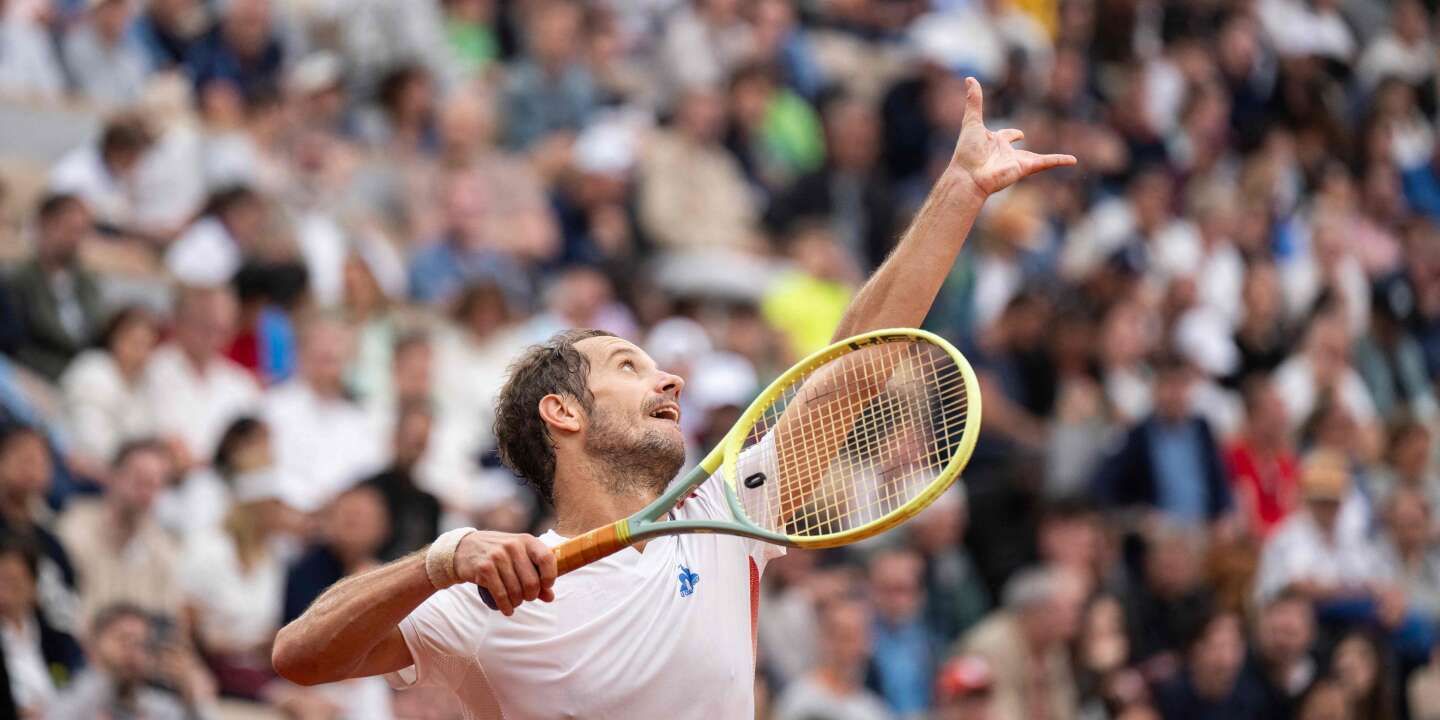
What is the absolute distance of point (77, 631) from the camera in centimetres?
883

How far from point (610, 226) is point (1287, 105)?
7.75 metres

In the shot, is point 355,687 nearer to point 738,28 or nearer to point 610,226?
point 610,226

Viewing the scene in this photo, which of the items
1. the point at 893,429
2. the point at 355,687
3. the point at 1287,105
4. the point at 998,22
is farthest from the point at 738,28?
the point at 893,429

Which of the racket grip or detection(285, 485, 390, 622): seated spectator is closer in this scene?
the racket grip

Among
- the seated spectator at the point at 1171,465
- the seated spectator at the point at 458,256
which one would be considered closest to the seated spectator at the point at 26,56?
the seated spectator at the point at 458,256

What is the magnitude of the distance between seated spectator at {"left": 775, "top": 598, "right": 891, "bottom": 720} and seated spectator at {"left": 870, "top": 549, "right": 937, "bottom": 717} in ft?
1.75

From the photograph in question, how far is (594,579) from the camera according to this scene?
4805 millimetres

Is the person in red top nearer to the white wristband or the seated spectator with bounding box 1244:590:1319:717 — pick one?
the seated spectator with bounding box 1244:590:1319:717

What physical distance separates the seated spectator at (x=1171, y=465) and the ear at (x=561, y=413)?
8020 millimetres

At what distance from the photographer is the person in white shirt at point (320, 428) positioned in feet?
34.1

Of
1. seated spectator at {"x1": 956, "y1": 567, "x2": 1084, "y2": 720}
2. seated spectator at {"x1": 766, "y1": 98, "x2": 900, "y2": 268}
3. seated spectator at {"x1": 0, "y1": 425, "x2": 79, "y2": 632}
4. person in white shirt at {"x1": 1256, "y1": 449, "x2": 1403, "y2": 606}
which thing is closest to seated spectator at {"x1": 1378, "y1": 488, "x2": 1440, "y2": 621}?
person in white shirt at {"x1": 1256, "y1": 449, "x2": 1403, "y2": 606}

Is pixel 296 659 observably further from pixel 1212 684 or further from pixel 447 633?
pixel 1212 684

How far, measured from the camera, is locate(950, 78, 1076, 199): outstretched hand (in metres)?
5.21

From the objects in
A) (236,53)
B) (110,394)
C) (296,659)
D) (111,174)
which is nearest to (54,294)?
(110,394)
